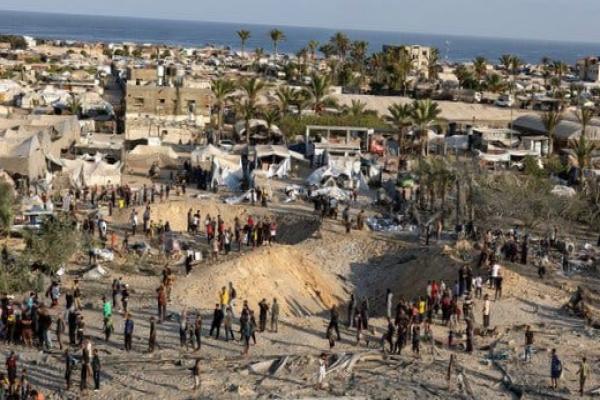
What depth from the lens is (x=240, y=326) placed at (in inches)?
749

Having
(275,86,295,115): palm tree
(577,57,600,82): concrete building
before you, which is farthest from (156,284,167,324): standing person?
(577,57,600,82): concrete building

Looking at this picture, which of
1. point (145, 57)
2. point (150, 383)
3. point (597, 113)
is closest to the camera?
point (150, 383)

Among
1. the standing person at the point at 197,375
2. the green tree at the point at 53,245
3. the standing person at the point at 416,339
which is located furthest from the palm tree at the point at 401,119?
the standing person at the point at 197,375

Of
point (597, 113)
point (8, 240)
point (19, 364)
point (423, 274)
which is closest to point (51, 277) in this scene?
point (8, 240)

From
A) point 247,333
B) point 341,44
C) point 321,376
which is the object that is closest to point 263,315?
point 247,333

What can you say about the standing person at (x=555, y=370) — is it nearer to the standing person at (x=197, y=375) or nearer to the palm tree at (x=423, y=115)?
the standing person at (x=197, y=375)

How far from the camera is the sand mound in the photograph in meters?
23.0

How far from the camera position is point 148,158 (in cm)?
3994

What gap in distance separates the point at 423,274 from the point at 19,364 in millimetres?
12414

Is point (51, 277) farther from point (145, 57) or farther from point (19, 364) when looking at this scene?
point (145, 57)

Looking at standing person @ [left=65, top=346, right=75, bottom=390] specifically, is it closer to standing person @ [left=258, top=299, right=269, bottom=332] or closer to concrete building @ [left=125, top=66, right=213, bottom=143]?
standing person @ [left=258, top=299, right=269, bottom=332]

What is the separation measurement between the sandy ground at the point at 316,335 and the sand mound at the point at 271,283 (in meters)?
0.04

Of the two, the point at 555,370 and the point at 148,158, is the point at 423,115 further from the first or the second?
the point at 555,370

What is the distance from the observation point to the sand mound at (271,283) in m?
23.0
